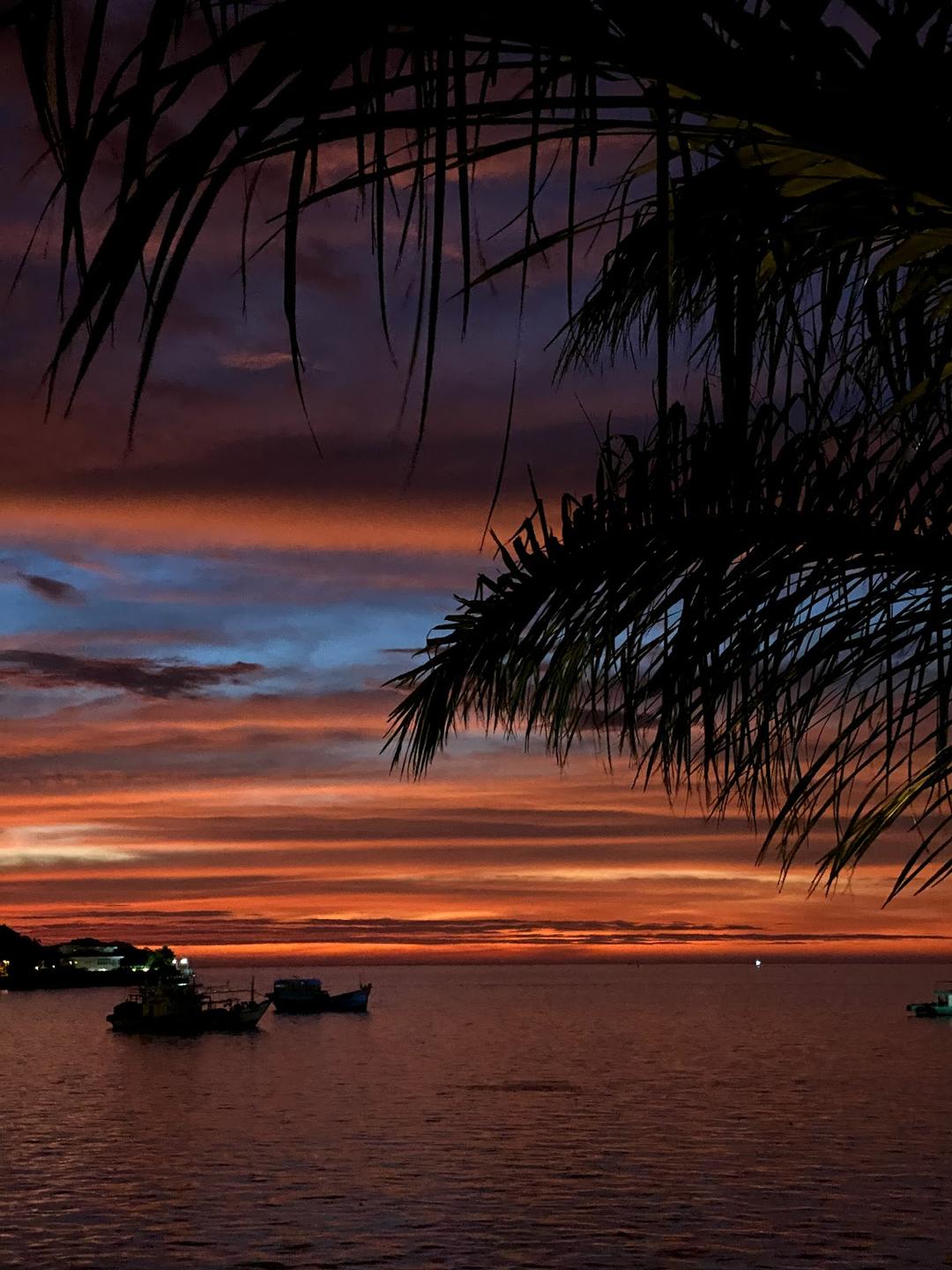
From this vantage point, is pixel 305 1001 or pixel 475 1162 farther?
pixel 305 1001

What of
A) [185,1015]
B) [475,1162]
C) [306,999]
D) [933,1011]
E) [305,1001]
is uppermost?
[306,999]

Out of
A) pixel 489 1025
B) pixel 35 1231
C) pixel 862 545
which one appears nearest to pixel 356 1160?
pixel 35 1231

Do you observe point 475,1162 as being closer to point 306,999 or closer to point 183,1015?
point 183,1015

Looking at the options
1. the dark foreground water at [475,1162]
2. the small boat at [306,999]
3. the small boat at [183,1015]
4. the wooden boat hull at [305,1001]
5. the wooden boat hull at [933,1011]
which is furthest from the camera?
the small boat at [306,999]

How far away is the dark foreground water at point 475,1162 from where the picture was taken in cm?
4909

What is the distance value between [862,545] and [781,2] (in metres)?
2.46

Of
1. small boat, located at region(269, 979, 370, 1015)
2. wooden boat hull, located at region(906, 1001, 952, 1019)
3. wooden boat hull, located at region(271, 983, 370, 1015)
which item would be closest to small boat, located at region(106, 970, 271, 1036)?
wooden boat hull, located at region(271, 983, 370, 1015)

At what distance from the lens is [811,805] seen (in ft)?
15.2

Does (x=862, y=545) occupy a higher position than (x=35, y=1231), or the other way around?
(x=862, y=545)

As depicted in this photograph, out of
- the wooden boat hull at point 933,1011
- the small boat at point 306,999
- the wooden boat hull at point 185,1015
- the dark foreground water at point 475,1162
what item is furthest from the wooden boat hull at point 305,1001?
the wooden boat hull at point 933,1011

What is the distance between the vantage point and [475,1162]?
68562mm

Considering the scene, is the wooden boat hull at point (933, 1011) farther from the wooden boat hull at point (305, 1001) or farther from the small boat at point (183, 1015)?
the small boat at point (183, 1015)

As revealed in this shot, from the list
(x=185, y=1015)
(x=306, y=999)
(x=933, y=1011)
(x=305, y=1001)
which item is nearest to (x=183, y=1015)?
(x=185, y=1015)

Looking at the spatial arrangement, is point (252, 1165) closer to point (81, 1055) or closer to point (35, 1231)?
point (35, 1231)
